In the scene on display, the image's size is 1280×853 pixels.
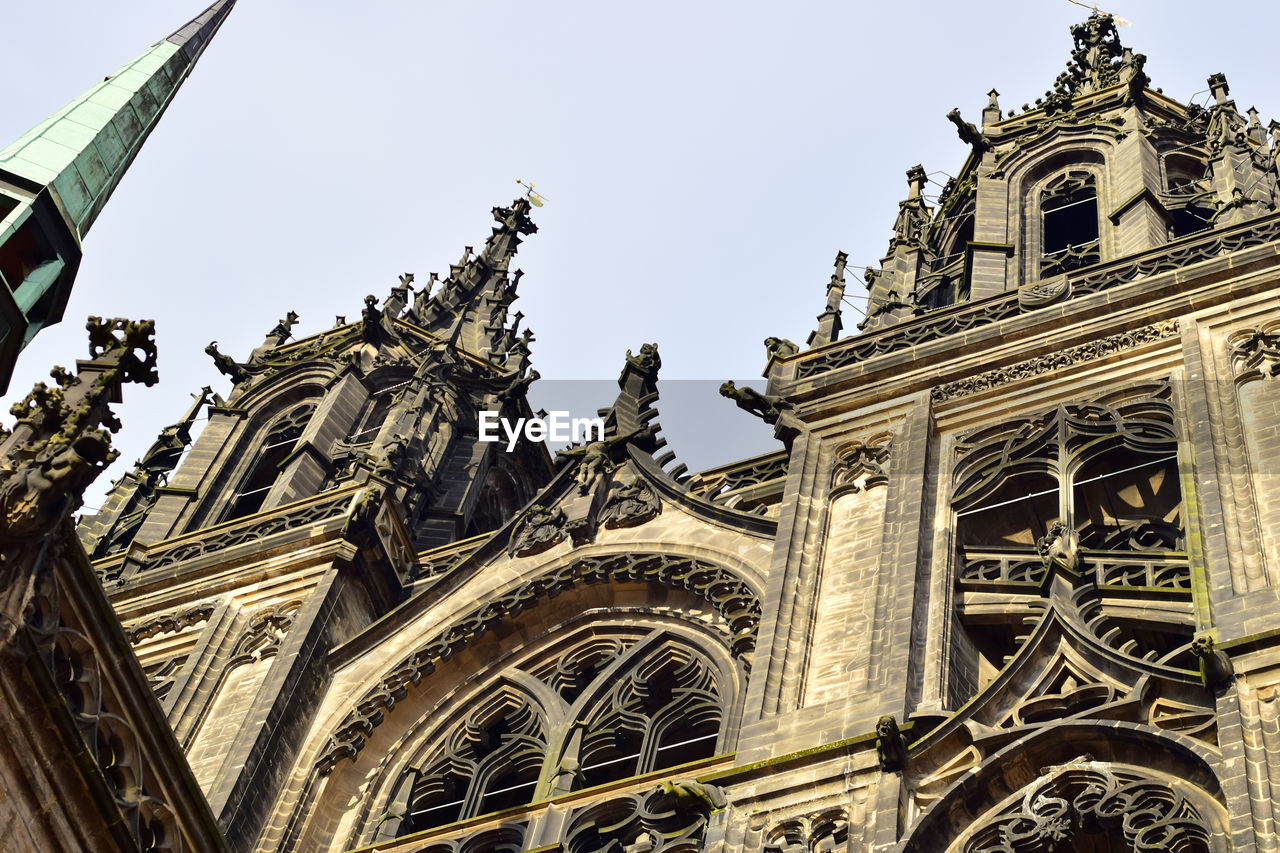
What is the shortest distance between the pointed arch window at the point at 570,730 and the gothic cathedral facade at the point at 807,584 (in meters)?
0.04

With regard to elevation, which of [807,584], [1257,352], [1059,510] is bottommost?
[807,584]

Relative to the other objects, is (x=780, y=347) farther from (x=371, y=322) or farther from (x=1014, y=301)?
(x=371, y=322)

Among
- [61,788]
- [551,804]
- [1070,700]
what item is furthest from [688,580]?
[61,788]

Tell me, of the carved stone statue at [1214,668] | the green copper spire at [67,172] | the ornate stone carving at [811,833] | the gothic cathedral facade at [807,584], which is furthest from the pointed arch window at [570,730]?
the green copper spire at [67,172]

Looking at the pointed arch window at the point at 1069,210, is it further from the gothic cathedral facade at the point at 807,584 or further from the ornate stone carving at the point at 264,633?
the ornate stone carving at the point at 264,633

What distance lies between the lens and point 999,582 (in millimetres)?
17000

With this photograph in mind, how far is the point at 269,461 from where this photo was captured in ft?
91.6

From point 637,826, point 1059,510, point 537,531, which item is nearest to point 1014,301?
point 1059,510

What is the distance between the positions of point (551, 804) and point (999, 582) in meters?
3.87

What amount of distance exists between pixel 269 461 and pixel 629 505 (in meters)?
8.10

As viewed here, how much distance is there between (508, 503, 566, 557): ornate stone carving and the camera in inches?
837

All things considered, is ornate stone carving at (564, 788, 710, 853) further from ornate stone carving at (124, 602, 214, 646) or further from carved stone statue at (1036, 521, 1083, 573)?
ornate stone carving at (124, 602, 214, 646)

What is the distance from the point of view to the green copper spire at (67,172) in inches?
614

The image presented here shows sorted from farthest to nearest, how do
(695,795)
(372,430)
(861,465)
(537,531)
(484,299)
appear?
(484,299) → (372,430) → (537,531) → (861,465) → (695,795)
